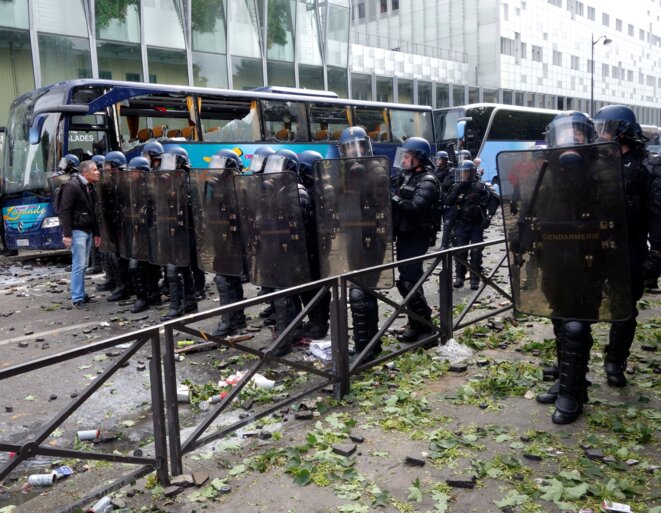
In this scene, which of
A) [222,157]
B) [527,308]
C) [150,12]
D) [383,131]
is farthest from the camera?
[150,12]

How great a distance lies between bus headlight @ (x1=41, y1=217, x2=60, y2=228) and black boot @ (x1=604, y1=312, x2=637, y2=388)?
31.6 ft

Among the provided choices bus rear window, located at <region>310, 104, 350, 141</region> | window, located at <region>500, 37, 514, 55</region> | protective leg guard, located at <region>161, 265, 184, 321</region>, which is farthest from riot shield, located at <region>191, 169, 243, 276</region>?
window, located at <region>500, 37, 514, 55</region>

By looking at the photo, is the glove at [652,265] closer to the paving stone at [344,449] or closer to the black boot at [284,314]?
the paving stone at [344,449]

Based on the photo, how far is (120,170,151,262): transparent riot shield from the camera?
6.80 metres

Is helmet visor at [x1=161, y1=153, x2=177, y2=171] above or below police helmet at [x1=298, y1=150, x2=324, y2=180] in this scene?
above

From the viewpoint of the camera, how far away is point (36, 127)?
11.1m

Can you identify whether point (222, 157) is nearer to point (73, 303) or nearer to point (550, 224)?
point (73, 303)

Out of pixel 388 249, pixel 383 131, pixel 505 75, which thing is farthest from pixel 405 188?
pixel 505 75

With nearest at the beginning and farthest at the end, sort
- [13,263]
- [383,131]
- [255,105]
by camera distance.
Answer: [13,263] → [255,105] → [383,131]

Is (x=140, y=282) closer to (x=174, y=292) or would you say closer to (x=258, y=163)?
(x=174, y=292)

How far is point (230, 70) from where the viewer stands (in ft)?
73.5

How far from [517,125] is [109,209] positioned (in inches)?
728

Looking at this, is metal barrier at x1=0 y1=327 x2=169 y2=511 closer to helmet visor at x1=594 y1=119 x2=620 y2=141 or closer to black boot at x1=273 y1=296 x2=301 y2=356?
black boot at x1=273 y1=296 x2=301 y2=356

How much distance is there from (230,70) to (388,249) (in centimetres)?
1919
